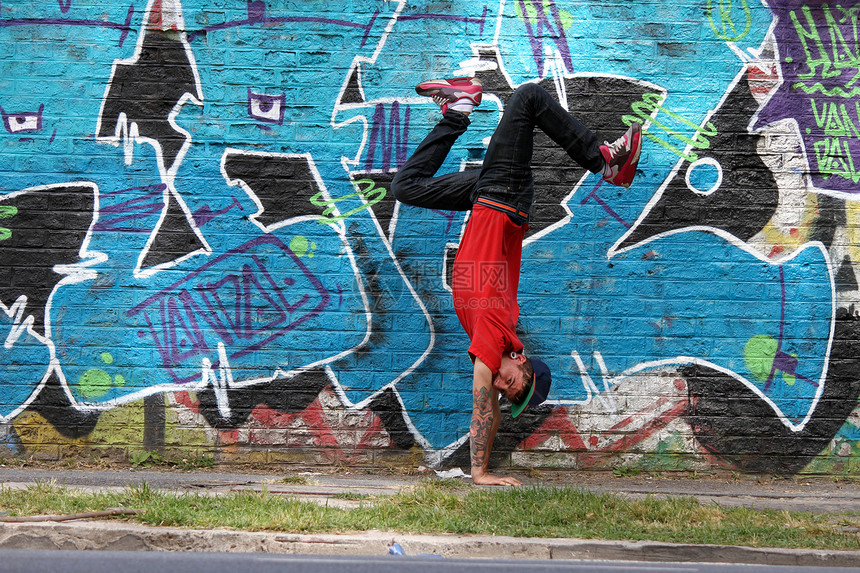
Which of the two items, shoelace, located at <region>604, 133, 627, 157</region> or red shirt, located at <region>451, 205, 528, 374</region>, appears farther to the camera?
red shirt, located at <region>451, 205, 528, 374</region>

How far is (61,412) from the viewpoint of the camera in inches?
210

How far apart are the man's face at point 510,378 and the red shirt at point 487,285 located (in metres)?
0.05

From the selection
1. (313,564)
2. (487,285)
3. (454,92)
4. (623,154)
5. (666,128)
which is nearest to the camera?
(313,564)

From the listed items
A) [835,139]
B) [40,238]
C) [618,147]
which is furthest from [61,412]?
[835,139]

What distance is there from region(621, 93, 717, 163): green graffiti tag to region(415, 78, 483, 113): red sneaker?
4.12 ft

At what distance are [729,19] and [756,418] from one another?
288 cm

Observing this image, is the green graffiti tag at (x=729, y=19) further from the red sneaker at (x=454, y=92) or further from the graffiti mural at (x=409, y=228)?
the red sneaker at (x=454, y=92)

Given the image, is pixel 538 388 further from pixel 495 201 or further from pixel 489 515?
pixel 495 201

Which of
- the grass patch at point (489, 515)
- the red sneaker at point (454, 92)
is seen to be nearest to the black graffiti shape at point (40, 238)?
the grass patch at point (489, 515)

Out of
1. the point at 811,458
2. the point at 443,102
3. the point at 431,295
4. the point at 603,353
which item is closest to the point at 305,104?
the point at 443,102

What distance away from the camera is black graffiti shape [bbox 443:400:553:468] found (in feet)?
17.6

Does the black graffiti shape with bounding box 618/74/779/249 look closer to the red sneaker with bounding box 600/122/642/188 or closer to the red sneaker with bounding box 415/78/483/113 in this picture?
the red sneaker with bounding box 600/122/642/188

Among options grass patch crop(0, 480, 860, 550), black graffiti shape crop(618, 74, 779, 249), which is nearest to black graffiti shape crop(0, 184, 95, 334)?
grass patch crop(0, 480, 860, 550)

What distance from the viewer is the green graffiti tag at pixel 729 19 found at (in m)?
5.42
